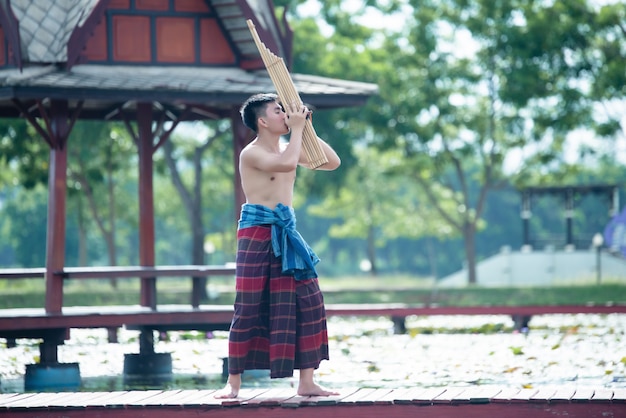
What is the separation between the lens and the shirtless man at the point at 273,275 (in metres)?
8.11

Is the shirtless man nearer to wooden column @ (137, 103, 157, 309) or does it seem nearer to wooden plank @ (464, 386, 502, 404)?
wooden plank @ (464, 386, 502, 404)

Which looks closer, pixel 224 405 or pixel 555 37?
pixel 224 405

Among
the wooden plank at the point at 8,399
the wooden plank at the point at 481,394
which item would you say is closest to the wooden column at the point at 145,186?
the wooden plank at the point at 8,399

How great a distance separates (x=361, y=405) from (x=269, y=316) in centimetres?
105

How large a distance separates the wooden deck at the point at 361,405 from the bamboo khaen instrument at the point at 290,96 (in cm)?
155

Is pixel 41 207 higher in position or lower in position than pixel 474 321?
higher

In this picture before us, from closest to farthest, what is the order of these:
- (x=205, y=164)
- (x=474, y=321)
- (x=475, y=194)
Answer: (x=474, y=321), (x=205, y=164), (x=475, y=194)

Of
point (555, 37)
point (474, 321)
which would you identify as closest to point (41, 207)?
point (555, 37)

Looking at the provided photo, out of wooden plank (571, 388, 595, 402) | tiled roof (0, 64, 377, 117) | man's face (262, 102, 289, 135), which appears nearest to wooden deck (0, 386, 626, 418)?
wooden plank (571, 388, 595, 402)

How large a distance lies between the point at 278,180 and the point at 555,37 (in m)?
26.3

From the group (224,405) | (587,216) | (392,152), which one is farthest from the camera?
(587,216)

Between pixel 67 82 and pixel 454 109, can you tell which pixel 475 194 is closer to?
pixel 454 109

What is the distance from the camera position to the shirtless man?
8.11 meters

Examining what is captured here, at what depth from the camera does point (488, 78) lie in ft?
126
